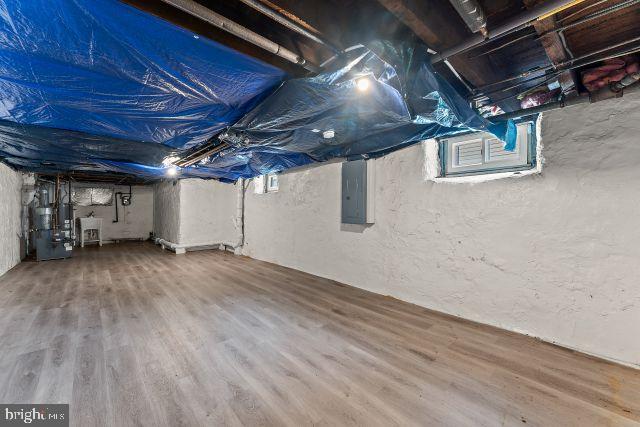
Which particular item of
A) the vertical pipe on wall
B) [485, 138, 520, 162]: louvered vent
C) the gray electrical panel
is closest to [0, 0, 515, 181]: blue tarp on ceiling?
[485, 138, 520, 162]: louvered vent

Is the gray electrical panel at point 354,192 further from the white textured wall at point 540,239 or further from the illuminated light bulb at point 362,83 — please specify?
the illuminated light bulb at point 362,83

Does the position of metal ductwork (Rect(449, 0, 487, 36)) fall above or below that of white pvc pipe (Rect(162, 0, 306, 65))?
above

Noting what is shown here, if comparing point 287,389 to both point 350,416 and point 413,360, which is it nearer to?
point 350,416

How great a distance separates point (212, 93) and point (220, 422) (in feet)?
6.34

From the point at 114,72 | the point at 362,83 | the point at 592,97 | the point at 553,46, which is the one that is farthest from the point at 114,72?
the point at 592,97

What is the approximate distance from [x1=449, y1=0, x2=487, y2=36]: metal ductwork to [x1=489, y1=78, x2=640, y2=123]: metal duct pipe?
113 cm

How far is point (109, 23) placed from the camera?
115 cm

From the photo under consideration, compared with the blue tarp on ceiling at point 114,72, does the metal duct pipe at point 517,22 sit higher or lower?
higher

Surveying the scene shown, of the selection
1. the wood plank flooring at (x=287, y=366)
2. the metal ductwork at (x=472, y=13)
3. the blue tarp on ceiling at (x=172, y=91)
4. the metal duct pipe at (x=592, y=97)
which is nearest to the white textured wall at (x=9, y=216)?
the wood plank flooring at (x=287, y=366)

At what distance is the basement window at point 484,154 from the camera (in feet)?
7.57

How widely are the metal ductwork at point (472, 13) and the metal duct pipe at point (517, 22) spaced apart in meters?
0.06

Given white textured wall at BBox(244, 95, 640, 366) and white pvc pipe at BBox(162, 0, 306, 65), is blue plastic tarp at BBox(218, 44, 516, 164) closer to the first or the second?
white pvc pipe at BBox(162, 0, 306, 65)

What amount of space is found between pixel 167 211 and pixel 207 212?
1377 millimetres

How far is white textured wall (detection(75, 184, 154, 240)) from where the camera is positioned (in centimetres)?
784
